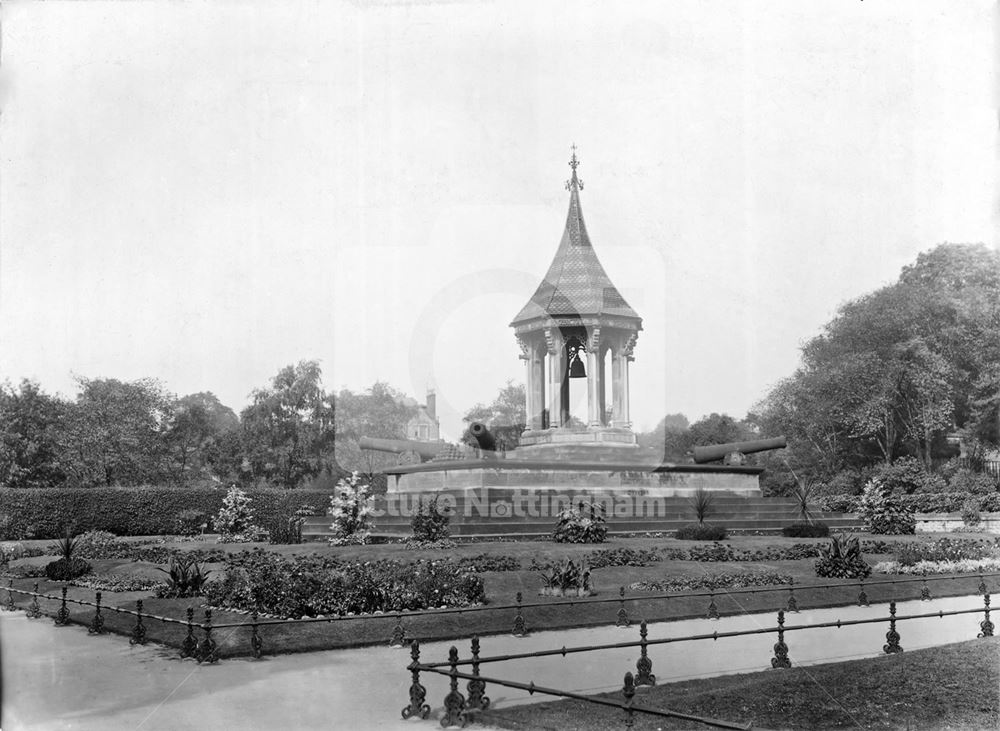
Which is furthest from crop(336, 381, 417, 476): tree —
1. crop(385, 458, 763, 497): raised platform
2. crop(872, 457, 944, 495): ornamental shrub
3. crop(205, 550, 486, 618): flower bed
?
crop(205, 550, 486, 618): flower bed

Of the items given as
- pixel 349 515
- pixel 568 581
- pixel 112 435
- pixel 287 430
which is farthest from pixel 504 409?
pixel 568 581

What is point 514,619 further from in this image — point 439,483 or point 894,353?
point 894,353

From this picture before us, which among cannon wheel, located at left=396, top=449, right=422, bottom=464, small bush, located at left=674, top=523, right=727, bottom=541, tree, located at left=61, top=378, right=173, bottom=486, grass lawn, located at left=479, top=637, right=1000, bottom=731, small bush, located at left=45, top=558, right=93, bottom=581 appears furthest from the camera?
cannon wheel, located at left=396, top=449, right=422, bottom=464

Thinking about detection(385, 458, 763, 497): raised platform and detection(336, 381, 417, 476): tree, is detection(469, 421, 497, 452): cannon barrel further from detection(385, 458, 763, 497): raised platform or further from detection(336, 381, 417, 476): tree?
detection(336, 381, 417, 476): tree

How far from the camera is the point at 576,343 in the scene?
40156 millimetres

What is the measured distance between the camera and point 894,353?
46844 mm

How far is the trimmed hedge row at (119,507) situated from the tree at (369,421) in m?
21.0

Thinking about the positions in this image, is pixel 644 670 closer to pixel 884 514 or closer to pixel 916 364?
pixel 884 514

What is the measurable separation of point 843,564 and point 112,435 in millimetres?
39511

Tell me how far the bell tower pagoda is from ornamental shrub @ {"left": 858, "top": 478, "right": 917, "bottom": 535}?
8.66 m

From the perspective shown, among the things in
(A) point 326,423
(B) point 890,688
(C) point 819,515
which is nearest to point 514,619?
(B) point 890,688

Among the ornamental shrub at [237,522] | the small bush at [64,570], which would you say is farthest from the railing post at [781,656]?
the ornamental shrub at [237,522]

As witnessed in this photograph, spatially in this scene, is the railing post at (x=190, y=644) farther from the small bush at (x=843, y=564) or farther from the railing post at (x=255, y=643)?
the small bush at (x=843, y=564)

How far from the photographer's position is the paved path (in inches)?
369
